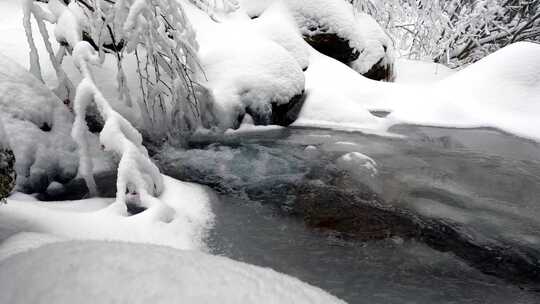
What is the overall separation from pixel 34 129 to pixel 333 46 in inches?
216

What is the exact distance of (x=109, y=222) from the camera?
2.10m

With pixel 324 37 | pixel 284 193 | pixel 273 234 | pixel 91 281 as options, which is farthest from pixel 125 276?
pixel 324 37

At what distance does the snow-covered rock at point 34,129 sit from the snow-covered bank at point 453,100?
2.82 metres

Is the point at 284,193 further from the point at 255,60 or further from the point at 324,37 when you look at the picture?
the point at 324,37

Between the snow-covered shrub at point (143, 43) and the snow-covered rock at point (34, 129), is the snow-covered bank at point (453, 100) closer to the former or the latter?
the snow-covered shrub at point (143, 43)

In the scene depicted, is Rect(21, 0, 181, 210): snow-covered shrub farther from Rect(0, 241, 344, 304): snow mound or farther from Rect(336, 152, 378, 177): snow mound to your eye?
Rect(336, 152, 378, 177): snow mound

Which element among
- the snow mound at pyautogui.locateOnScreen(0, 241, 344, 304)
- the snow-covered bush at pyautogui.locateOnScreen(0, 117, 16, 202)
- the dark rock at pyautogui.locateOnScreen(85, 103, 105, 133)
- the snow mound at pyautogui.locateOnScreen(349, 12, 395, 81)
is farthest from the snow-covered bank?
the snow mound at pyautogui.locateOnScreen(0, 241, 344, 304)

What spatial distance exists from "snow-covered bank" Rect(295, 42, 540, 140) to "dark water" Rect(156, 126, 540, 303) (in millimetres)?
396

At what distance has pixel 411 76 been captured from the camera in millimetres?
9156

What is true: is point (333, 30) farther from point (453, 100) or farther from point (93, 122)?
point (93, 122)

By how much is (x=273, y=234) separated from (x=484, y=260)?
1.19 metres

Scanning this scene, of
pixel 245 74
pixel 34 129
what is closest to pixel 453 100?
pixel 245 74

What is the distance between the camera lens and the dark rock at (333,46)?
6.98 metres

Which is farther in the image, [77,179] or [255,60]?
[255,60]
